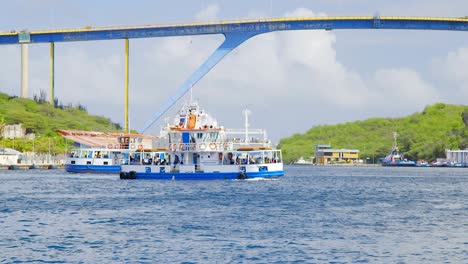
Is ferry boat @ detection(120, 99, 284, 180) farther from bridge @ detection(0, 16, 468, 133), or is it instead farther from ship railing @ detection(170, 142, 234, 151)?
bridge @ detection(0, 16, 468, 133)

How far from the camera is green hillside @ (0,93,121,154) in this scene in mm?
124694

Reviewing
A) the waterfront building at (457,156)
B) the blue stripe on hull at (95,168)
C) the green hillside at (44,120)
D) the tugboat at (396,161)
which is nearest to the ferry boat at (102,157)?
the blue stripe on hull at (95,168)

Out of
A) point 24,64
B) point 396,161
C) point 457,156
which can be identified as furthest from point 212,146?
point 396,161

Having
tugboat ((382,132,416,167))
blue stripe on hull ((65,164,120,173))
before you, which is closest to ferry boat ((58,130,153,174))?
blue stripe on hull ((65,164,120,173))

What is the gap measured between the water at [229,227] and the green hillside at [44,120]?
71.9 meters

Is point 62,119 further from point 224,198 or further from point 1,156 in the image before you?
point 224,198

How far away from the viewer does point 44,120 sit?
13825 centimetres

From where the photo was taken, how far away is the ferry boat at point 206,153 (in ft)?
212

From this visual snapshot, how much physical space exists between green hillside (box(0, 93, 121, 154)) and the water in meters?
71.9

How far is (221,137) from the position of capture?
65.3 m

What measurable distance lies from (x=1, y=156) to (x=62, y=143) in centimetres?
2403

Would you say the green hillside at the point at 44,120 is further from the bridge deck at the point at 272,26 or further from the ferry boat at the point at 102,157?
the ferry boat at the point at 102,157

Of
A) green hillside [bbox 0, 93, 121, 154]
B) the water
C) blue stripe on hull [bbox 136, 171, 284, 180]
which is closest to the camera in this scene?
the water

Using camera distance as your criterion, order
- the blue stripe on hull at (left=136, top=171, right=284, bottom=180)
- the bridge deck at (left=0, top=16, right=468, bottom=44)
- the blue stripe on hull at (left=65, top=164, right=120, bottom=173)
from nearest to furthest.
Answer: the blue stripe on hull at (left=136, top=171, right=284, bottom=180), the blue stripe on hull at (left=65, top=164, right=120, bottom=173), the bridge deck at (left=0, top=16, right=468, bottom=44)
